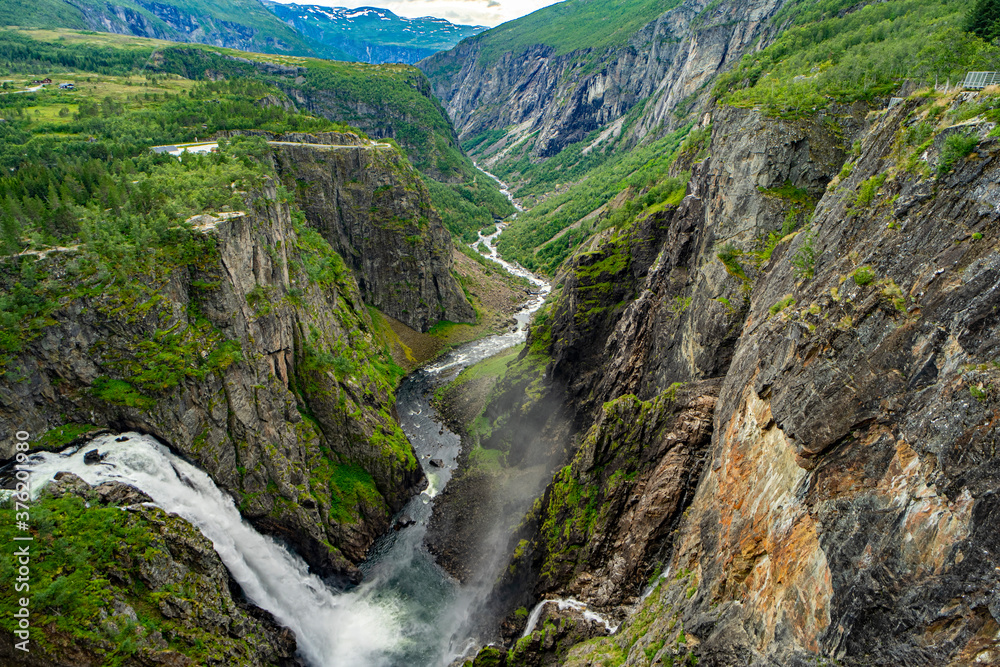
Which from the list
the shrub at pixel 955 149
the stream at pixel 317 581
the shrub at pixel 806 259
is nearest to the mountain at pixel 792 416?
the shrub at pixel 955 149

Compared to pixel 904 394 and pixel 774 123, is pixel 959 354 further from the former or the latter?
pixel 774 123

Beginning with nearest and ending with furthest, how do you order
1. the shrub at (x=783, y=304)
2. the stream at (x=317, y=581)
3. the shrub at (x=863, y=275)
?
the shrub at (x=863, y=275), the shrub at (x=783, y=304), the stream at (x=317, y=581)

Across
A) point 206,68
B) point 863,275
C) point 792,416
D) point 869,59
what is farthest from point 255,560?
point 206,68

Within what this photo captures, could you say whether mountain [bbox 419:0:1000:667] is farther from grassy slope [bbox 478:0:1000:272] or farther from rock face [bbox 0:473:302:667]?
rock face [bbox 0:473:302:667]

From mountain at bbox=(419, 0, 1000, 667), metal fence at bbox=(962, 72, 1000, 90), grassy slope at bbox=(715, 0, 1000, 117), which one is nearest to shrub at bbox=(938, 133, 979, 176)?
mountain at bbox=(419, 0, 1000, 667)

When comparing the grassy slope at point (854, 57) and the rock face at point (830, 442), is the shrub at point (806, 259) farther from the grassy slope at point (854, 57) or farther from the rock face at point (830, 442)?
the grassy slope at point (854, 57)

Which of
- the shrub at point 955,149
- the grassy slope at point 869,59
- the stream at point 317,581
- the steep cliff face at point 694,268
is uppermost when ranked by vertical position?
the grassy slope at point 869,59

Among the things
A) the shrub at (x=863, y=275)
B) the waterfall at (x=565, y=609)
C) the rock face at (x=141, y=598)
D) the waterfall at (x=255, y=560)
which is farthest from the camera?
the waterfall at (x=255, y=560)
